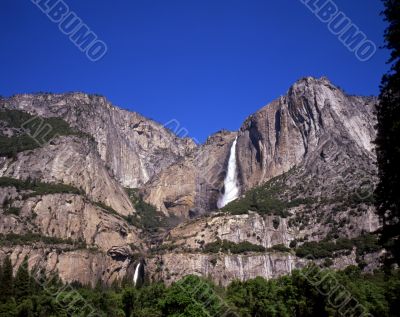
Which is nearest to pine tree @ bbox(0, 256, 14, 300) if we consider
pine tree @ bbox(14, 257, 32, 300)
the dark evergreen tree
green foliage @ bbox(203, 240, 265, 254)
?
pine tree @ bbox(14, 257, 32, 300)

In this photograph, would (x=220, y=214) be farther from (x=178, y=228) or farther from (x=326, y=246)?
(x=326, y=246)

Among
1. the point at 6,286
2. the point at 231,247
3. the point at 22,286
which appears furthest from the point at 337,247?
the point at 6,286

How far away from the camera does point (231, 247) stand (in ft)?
554

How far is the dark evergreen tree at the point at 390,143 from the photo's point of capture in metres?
26.1

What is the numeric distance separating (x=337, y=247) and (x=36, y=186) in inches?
4770

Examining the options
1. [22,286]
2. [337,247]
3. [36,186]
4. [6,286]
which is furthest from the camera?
[36,186]

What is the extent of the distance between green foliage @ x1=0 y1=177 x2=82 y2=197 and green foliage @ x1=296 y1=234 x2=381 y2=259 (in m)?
98.0

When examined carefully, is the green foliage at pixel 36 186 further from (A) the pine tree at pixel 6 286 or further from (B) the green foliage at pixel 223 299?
(A) the pine tree at pixel 6 286

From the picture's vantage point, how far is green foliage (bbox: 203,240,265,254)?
167262 millimetres

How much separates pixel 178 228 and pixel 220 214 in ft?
65.4

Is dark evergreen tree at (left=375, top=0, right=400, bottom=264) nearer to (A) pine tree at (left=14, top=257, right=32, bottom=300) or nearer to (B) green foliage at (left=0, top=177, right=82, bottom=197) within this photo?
(A) pine tree at (left=14, top=257, right=32, bottom=300)

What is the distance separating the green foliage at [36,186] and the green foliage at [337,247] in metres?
98.0

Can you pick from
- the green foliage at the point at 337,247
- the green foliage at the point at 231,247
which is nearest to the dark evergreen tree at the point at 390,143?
the green foliage at the point at 337,247

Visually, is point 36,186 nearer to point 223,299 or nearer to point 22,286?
point 22,286
